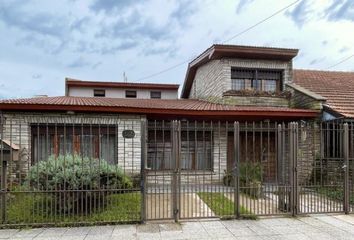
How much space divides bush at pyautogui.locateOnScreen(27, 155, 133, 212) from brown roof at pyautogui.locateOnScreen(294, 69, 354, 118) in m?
8.00

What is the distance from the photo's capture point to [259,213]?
23.2 feet

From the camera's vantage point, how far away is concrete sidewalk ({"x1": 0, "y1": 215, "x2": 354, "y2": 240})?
18.4 ft

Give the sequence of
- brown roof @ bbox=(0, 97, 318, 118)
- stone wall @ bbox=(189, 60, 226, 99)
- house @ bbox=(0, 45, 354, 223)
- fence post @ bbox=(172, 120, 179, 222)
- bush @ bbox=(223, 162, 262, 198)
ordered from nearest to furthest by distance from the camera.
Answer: fence post @ bbox=(172, 120, 179, 222) → house @ bbox=(0, 45, 354, 223) → bush @ bbox=(223, 162, 262, 198) → brown roof @ bbox=(0, 97, 318, 118) → stone wall @ bbox=(189, 60, 226, 99)

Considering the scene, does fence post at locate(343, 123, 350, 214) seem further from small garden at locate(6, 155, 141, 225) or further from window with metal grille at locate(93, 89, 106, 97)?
window with metal grille at locate(93, 89, 106, 97)

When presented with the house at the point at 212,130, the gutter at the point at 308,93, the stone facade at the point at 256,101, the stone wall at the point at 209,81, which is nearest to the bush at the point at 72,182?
the house at the point at 212,130

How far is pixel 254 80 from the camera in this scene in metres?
13.3

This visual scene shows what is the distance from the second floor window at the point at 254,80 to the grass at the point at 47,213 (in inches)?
321

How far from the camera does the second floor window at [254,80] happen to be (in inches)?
522

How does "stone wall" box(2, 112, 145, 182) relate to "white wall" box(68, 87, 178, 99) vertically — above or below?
below

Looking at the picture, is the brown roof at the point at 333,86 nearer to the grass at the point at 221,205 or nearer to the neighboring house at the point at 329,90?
the neighboring house at the point at 329,90

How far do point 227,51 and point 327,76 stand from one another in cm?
632

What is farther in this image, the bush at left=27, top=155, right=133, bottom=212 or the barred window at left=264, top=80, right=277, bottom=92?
the barred window at left=264, top=80, right=277, bottom=92

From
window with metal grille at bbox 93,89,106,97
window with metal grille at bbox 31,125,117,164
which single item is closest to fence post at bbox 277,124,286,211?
window with metal grille at bbox 31,125,117,164

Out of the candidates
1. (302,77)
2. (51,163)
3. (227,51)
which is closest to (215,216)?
(51,163)
